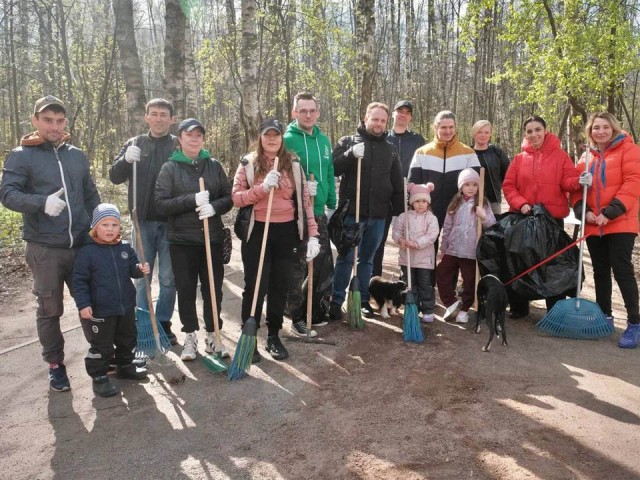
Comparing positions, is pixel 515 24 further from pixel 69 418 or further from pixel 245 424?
pixel 69 418

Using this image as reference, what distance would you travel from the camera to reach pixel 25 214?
3.58 m

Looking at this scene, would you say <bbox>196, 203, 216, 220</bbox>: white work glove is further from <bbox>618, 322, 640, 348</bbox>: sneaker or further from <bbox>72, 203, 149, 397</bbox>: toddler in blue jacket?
<bbox>618, 322, 640, 348</bbox>: sneaker

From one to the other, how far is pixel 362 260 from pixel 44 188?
298cm

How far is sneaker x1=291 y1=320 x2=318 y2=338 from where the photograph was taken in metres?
4.75

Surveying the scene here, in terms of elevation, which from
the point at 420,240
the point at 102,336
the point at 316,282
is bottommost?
the point at 102,336

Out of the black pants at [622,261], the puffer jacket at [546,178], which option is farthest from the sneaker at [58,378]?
the black pants at [622,261]

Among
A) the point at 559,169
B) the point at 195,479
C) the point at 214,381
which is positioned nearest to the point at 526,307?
the point at 559,169

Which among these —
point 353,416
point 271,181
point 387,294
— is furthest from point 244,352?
point 387,294

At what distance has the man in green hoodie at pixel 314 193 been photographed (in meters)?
4.55

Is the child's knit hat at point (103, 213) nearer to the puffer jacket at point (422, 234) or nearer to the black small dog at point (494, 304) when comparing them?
the puffer jacket at point (422, 234)

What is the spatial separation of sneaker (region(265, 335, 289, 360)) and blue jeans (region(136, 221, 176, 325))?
1.01 metres

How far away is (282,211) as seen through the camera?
4.16 meters

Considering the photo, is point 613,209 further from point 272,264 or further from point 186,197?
point 186,197

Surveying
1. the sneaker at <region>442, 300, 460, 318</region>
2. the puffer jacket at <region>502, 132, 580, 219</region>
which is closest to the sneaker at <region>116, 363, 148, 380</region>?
the sneaker at <region>442, 300, 460, 318</region>
